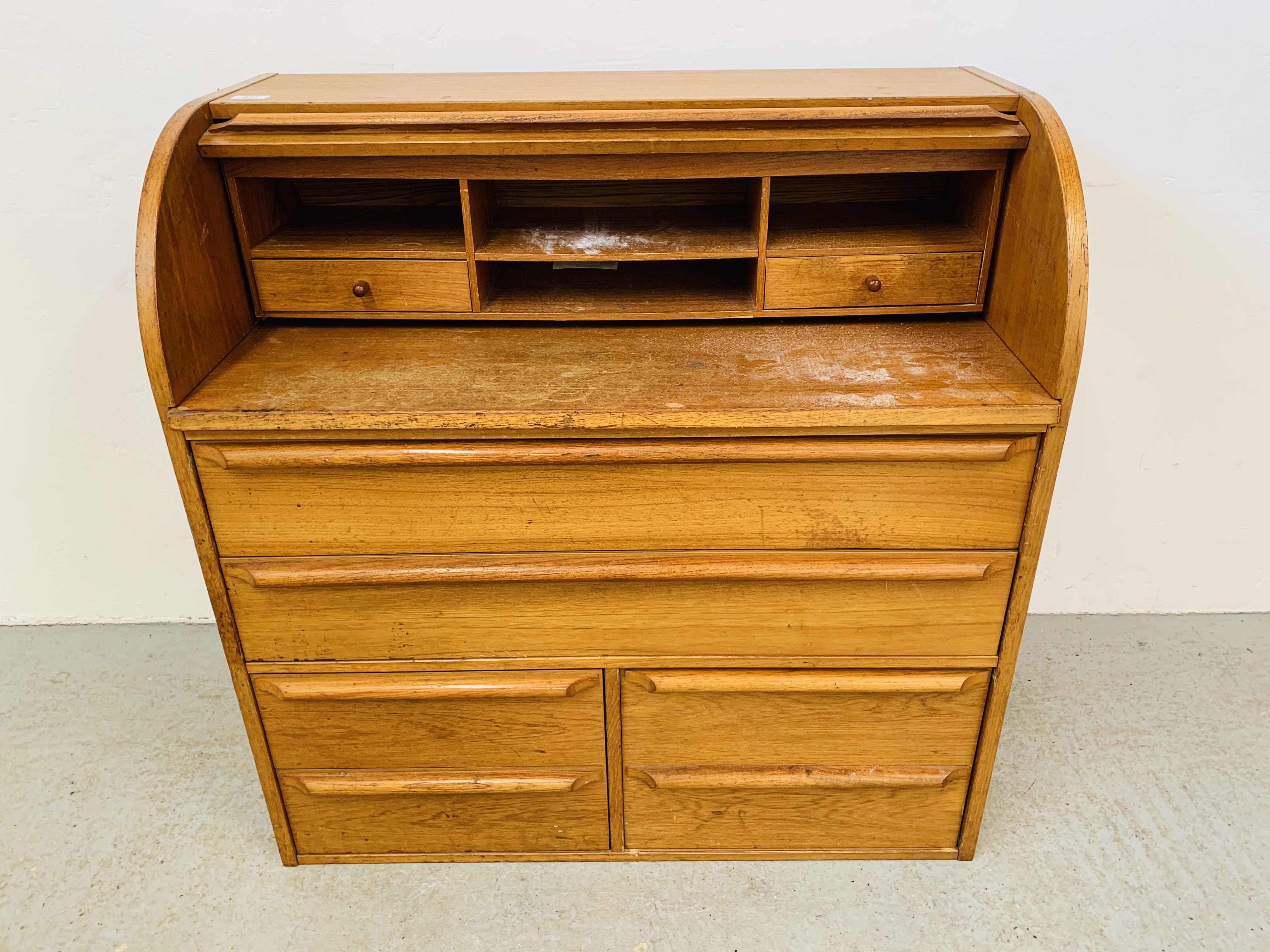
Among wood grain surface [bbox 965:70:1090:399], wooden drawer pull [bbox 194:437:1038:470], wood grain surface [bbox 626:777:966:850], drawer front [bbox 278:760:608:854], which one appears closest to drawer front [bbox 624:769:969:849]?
wood grain surface [bbox 626:777:966:850]

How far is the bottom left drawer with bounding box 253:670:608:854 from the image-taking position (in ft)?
5.32

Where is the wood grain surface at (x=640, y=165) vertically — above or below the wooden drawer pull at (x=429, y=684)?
above

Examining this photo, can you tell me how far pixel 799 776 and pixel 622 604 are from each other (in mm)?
506

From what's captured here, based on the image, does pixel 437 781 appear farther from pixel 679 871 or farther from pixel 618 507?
pixel 618 507

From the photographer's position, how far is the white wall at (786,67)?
74.0 inches

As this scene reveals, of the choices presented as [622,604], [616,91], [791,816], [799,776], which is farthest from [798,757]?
[616,91]

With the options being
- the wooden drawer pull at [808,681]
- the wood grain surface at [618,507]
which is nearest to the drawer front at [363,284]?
the wood grain surface at [618,507]

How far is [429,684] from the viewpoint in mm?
1622

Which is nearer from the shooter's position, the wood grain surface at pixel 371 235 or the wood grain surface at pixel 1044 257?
the wood grain surface at pixel 1044 257

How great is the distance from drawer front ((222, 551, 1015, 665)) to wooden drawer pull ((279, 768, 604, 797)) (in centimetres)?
27

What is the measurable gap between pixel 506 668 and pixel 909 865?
912 millimetres

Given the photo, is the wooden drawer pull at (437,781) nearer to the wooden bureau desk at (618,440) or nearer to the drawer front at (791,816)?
the wooden bureau desk at (618,440)

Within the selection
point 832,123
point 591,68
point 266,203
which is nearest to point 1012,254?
point 832,123

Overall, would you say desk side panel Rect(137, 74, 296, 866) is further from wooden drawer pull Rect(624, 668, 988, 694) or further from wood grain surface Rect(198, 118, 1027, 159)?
wooden drawer pull Rect(624, 668, 988, 694)
